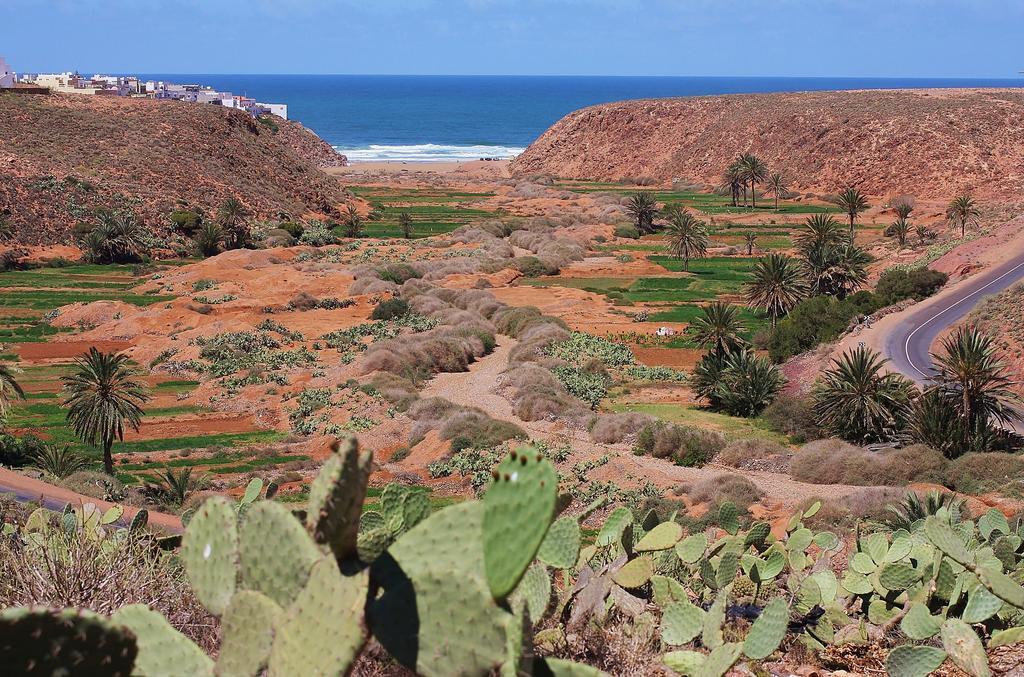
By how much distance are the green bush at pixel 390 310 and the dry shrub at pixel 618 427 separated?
21.8 metres

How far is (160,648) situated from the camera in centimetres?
404

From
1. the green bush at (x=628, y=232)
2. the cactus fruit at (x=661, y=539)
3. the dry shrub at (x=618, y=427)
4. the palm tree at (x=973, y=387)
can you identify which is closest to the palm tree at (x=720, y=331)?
the dry shrub at (x=618, y=427)

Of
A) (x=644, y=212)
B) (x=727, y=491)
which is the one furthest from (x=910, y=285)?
(x=644, y=212)

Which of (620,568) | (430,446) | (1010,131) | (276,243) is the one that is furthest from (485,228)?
(620,568)

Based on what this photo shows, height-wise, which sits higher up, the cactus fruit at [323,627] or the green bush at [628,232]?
the cactus fruit at [323,627]

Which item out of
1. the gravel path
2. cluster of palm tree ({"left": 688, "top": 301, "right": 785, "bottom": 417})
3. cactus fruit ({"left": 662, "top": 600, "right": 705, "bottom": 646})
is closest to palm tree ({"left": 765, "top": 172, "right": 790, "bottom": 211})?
cluster of palm tree ({"left": 688, "top": 301, "right": 785, "bottom": 417})

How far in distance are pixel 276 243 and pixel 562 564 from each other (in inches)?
2944

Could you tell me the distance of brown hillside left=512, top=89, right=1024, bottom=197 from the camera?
332 ft

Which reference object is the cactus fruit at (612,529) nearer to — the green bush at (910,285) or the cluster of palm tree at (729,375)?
the cluster of palm tree at (729,375)

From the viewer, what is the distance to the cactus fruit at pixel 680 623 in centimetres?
623

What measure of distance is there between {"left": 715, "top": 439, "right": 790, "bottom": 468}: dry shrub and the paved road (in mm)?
6675

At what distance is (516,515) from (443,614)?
50cm

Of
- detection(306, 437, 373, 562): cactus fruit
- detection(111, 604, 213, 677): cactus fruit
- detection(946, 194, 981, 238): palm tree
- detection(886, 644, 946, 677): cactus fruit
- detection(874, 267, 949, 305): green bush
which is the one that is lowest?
detection(874, 267, 949, 305): green bush

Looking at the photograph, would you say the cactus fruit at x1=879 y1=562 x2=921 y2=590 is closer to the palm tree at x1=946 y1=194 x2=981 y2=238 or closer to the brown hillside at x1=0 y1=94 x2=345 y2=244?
the palm tree at x1=946 y1=194 x2=981 y2=238
